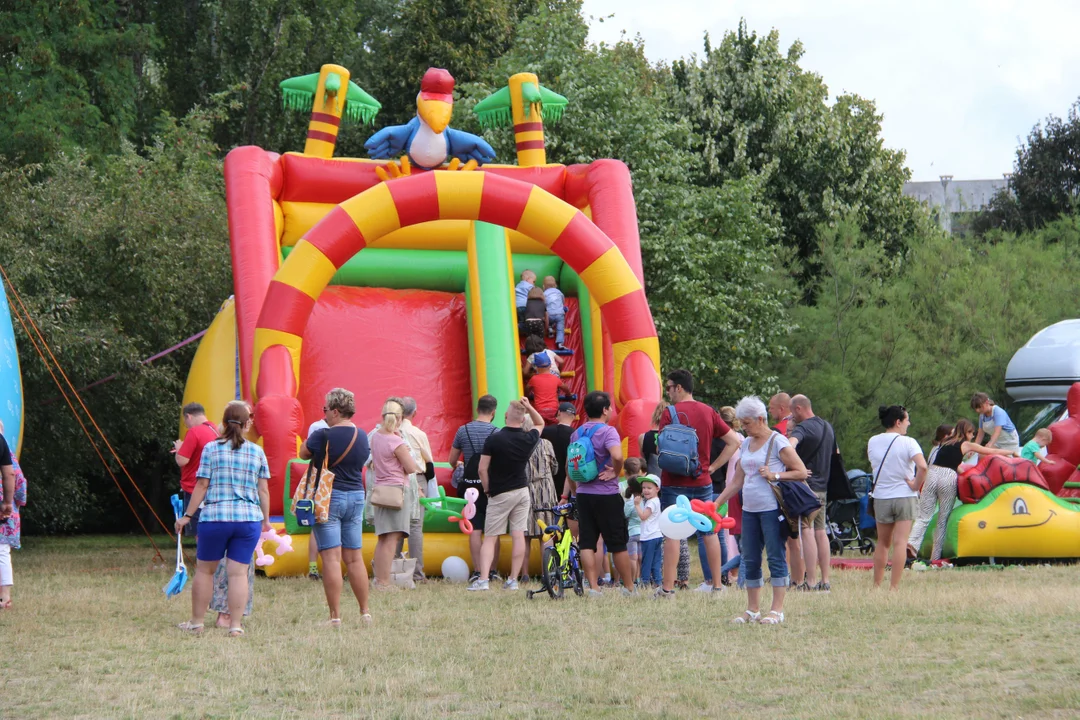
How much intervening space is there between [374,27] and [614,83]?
12302mm

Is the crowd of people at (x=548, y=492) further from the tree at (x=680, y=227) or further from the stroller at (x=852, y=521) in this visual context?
the tree at (x=680, y=227)

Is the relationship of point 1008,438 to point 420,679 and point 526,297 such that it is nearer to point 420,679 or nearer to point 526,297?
point 526,297

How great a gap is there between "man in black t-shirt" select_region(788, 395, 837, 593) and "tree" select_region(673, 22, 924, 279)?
12.3 m

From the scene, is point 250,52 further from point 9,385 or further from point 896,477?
point 896,477

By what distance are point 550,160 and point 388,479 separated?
1141 cm

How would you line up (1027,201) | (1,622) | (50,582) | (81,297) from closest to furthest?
(1,622), (50,582), (81,297), (1027,201)

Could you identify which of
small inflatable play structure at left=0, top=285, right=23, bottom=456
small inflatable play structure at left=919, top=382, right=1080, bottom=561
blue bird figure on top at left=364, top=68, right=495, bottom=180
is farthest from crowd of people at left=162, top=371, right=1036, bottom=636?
blue bird figure on top at left=364, top=68, right=495, bottom=180

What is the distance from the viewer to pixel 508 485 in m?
9.05

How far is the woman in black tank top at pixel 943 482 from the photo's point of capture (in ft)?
35.6

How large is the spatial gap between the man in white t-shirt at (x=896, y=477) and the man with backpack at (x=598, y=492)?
1.66 metres

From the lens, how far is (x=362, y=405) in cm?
1122

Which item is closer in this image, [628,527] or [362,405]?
[628,527]

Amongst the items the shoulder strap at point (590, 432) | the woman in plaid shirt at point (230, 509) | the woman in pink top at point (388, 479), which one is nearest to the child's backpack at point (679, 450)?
the shoulder strap at point (590, 432)

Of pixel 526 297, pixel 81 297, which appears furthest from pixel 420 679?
pixel 81 297
